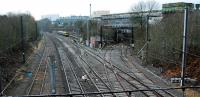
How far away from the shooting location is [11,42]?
32281 millimetres

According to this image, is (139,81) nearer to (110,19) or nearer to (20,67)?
(20,67)

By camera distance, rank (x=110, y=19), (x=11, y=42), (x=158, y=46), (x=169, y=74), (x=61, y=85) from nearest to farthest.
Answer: (x=61, y=85) < (x=169, y=74) < (x=158, y=46) < (x=11, y=42) < (x=110, y=19)

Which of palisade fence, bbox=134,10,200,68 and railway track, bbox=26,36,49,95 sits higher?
palisade fence, bbox=134,10,200,68

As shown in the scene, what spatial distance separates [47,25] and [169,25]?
12796 centimetres

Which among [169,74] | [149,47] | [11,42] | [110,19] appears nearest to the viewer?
[169,74]

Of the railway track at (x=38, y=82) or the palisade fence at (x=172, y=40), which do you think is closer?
the railway track at (x=38, y=82)

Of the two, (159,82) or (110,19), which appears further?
(110,19)

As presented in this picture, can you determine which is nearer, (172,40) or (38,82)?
(38,82)

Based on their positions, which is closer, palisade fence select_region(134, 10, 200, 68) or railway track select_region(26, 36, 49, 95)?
railway track select_region(26, 36, 49, 95)

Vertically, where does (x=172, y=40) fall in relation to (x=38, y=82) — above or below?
above

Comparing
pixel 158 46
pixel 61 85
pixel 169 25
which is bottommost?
pixel 61 85

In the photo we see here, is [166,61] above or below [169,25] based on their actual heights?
below

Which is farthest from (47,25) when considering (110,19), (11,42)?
(11,42)

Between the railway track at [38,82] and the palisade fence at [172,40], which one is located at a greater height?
the palisade fence at [172,40]
